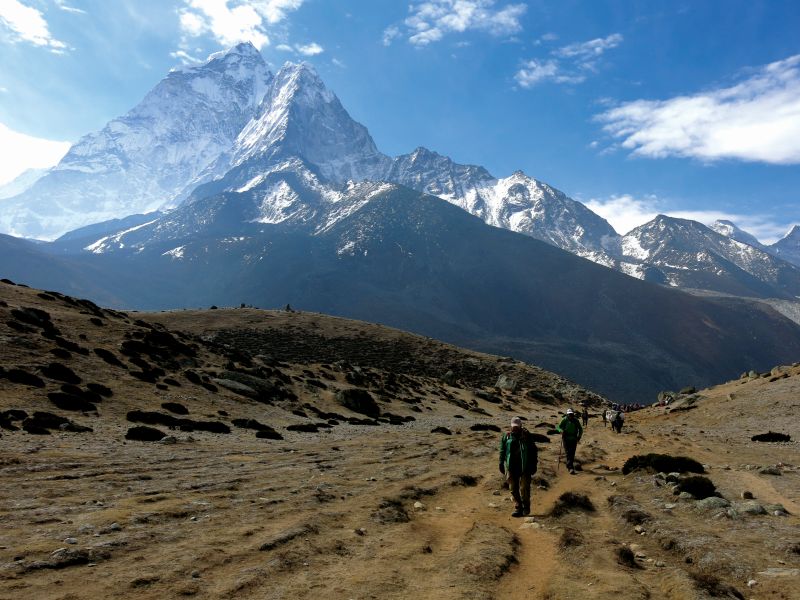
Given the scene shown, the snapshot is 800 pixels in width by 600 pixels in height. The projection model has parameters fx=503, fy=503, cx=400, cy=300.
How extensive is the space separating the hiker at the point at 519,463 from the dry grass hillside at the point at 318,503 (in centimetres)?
70

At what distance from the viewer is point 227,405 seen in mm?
37688

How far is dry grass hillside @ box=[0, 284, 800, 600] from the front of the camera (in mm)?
8742

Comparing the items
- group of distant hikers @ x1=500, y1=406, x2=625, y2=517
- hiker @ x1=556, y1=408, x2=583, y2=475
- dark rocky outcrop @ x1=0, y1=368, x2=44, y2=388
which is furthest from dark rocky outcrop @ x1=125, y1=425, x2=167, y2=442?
hiker @ x1=556, y1=408, x2=583, y2=475

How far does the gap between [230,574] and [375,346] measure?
106 m

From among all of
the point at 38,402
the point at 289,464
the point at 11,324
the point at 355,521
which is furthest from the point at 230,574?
the point at 11,324

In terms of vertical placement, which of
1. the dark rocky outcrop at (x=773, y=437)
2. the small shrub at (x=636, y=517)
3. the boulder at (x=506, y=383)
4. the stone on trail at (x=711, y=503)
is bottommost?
the boulder at (x=506, y=383)

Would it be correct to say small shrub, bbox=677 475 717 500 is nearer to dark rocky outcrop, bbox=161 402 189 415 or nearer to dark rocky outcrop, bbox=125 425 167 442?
dark rocky outcrop, bbox=125 425 167 442

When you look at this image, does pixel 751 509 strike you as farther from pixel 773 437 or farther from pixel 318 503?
pixel 773 437

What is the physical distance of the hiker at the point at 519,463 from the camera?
14750 millimetres

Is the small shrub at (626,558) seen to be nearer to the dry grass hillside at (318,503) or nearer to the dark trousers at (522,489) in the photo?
the dry grass hillside at (318,503)

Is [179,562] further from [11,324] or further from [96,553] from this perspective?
[11,324]

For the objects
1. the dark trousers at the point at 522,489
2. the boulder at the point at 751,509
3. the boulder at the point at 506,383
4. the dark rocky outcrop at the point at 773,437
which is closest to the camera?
the boulder at the point at 751,509

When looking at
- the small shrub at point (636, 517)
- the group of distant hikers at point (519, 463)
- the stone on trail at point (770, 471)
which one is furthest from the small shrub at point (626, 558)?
the stone on trail at point (770, 471)

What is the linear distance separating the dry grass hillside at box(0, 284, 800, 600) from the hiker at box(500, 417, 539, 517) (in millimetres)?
697
